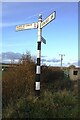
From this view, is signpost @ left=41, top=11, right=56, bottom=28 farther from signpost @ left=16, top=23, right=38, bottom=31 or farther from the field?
the field

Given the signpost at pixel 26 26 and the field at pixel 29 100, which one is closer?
the field at pixel 29 100

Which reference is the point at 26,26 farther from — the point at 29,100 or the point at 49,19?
the point at 29,100

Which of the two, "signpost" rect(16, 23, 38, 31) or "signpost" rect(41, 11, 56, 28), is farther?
"signpost" rect(16, 23, 38, 31)

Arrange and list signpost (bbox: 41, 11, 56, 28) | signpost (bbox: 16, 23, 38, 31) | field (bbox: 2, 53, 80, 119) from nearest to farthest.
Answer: field (bbox: 2, 53, 80, 119)
signpost (bbox: 41, 11, 56, 28)
signpost (bbox: 16, 23, 38, 31)

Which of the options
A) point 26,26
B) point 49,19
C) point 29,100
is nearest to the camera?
point 29,100

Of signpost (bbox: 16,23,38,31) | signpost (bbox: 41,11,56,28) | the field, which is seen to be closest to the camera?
the field

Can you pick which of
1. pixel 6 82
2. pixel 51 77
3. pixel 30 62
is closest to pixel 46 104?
pixel 6 82

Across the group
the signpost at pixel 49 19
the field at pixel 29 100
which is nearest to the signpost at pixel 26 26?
the signpost at pixel 49 19

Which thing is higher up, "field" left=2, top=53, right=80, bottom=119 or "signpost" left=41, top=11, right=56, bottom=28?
"signpost" left=41, top=11, right=56, bottom=28

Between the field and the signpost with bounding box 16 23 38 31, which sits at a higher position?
the signpost with bounding box 16 23 38 31

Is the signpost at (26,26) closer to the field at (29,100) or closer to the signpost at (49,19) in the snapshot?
the signpost at (49,19)

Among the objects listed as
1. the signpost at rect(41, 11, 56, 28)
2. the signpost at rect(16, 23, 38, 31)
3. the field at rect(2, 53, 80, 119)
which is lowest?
the field at rect(2, 53, 80, 119)

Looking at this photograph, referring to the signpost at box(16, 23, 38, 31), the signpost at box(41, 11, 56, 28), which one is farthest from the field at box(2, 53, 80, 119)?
the signpost at box(41, 11, 56, 28)

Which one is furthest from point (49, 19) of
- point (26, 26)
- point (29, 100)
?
point (29, 100)
